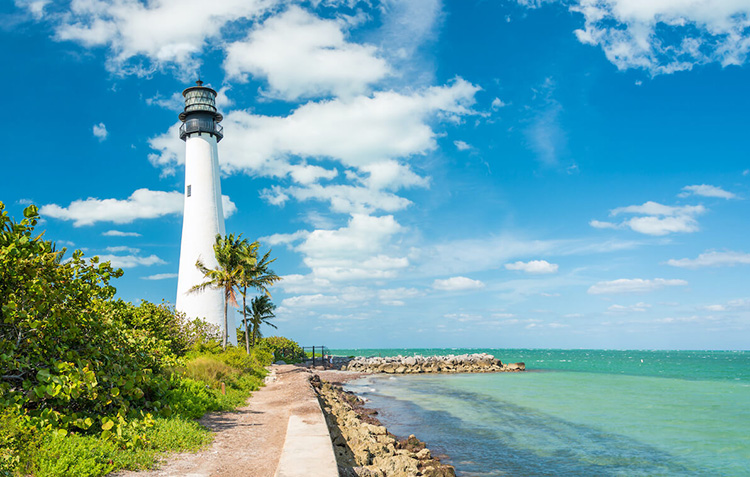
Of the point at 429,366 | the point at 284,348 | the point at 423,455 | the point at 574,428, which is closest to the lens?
the point at 423,455

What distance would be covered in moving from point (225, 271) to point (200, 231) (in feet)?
9.34

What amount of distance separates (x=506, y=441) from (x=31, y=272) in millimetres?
14054

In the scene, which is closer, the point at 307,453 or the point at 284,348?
the point at 307,453

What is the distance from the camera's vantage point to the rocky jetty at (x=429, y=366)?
165 ft

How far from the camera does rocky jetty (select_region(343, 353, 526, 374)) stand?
1981 inches

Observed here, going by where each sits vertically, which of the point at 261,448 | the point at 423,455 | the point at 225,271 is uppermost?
the point at 225,271

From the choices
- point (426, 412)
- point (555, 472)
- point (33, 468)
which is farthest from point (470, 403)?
point (33, 468)

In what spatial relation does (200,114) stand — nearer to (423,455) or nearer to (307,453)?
(423,455)

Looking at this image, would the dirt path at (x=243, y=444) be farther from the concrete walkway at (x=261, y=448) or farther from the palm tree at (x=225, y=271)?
the palm tree at (x=225, y=271)

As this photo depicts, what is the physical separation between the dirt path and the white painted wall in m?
15.2

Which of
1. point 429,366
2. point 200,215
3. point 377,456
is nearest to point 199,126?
point 200,215

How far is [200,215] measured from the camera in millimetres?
29406

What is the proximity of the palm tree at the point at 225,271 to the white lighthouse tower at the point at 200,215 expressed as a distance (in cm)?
27

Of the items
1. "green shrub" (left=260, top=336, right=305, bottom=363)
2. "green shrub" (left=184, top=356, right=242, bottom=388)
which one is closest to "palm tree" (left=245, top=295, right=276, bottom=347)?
"green shrub" (left=260, top=336, right=305, bottom=363)
